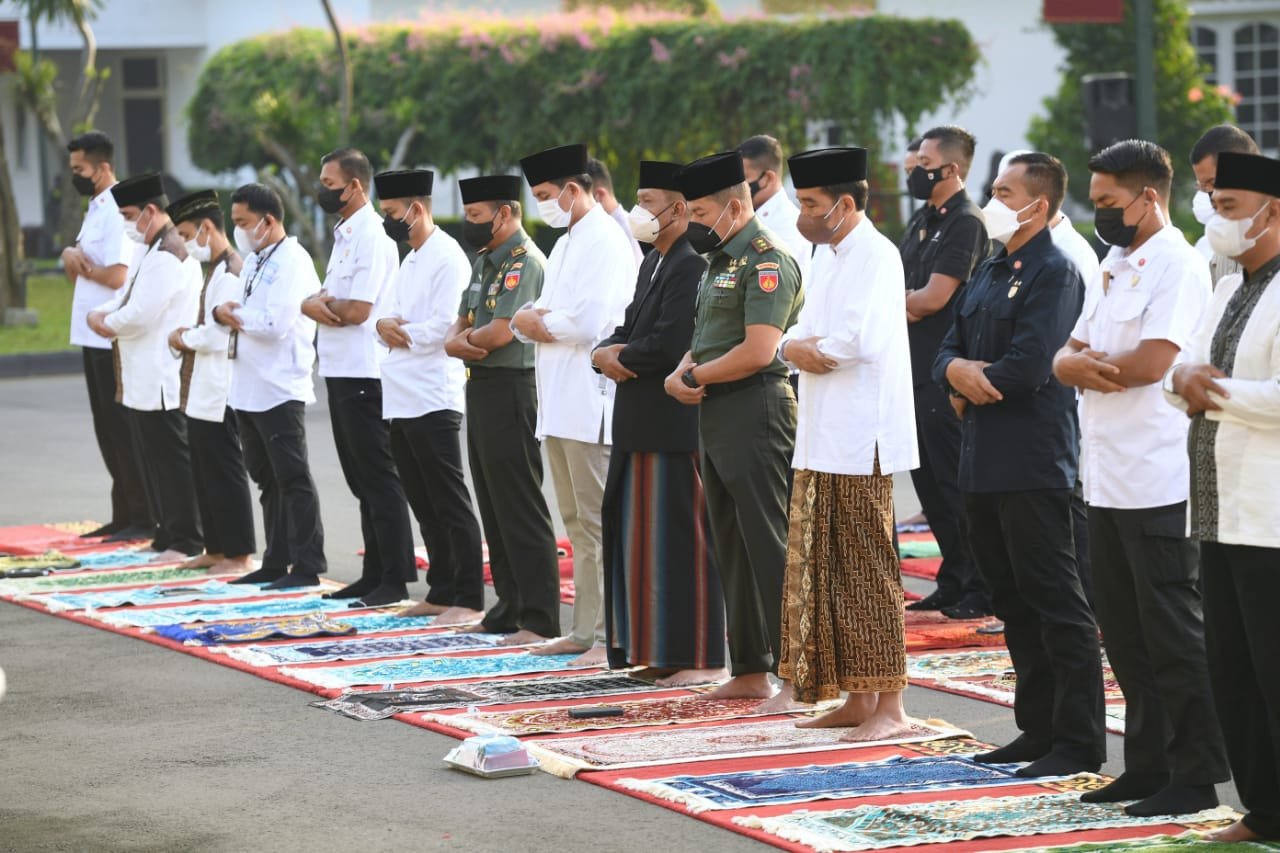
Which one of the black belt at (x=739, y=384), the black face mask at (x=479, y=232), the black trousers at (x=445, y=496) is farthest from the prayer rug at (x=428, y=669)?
the black face mask at (x=479, y=232)

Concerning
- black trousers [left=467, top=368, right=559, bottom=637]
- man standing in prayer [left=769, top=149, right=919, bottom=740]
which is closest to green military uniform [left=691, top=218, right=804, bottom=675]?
man standing in prayer [left=769, top=149, right=919, bottom=740]

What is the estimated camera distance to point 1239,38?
Result: 3647 centimetres

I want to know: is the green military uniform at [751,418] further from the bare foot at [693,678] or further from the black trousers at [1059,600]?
A: the black trousers at [1059,600]

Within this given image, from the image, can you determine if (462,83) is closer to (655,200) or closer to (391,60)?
(391,60)

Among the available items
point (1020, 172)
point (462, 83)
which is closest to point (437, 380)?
point (1020, 172)

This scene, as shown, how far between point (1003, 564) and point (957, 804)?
0.87m

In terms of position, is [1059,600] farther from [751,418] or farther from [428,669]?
[428,669]

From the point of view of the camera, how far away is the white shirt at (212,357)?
10922 millimetres

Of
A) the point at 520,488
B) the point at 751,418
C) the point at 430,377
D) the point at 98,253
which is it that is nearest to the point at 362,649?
the point at 520,488

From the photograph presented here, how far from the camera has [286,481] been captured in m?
10.7

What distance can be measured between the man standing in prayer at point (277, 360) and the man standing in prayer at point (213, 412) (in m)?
0.22

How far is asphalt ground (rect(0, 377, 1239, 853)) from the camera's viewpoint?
6.11 m

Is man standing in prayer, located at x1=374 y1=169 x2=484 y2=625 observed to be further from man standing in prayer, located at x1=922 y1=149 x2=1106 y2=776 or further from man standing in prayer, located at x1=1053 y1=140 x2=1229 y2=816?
A: man standing in prayer, located at x1=1053 y1=140 x2=1229 y2=816

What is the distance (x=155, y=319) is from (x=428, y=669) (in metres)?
3.78
